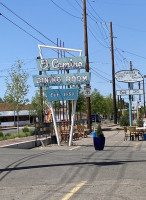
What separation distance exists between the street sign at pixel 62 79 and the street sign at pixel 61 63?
0.42 m

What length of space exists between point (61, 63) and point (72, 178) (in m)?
11.5

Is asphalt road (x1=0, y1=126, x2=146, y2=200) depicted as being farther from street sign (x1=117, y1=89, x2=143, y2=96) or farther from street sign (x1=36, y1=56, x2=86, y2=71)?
street sign (x1=117, y1=89, x2=143, y2=96)

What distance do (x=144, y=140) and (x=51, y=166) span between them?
1390 cm

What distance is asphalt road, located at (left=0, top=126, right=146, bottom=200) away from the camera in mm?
7699

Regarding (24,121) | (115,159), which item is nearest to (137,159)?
(115,159)

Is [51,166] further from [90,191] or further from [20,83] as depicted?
[20,83]

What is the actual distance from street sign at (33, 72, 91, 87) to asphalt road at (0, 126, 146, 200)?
7.58m

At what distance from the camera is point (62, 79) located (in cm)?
2050

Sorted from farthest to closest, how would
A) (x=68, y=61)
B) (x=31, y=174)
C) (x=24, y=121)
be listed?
(x=24, y=121) < (x=68, y=61) < (x=31, y=174)

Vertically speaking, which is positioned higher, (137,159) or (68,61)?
(68,61)

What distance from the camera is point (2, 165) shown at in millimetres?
11703

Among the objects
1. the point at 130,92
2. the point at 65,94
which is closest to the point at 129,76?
the point at 130,92

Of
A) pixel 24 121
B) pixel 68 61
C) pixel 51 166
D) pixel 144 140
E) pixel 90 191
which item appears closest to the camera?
pixel 90 191

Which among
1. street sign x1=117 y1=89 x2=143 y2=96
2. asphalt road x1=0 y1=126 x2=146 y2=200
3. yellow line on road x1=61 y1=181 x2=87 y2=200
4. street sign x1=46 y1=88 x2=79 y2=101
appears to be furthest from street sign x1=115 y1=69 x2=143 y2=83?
yellow line on road x1=61 y1=181 x2=87 y2=200
